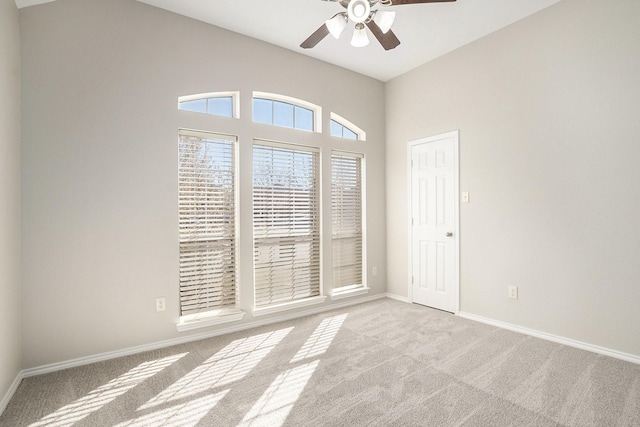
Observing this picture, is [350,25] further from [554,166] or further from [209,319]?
[209,319]

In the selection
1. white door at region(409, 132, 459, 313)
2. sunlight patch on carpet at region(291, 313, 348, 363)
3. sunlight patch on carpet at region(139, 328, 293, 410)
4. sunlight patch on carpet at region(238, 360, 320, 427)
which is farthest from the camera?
white door at region(409, 132, 459, 313)

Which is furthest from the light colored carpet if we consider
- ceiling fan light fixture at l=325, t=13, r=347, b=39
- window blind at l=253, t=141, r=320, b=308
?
ceiling fan light fixture at l=325, t=13, r=347, b=39

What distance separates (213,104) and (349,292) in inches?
109

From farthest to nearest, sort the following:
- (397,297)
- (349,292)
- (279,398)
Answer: (397,297), (349,292), (279,398)

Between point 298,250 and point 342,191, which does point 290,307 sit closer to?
point 298,250

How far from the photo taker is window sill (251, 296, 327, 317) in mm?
3426

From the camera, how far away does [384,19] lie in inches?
93.4

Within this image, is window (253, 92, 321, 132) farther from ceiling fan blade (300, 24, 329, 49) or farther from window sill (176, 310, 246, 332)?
window sill (176, 310, 246, 332)

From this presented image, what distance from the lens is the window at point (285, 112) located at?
3.56 m

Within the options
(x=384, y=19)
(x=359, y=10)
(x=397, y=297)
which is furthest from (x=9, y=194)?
(x=397, y=297)

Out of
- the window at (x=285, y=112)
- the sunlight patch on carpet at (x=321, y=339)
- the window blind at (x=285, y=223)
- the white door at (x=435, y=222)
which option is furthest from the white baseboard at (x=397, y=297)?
the window at (x=285, y=112)

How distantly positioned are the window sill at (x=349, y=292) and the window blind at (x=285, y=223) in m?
0.25

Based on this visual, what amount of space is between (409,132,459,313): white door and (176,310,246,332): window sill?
232 cm

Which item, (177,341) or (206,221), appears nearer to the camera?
(177,341)
